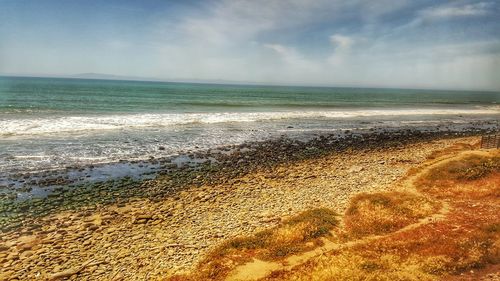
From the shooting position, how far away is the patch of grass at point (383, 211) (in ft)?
35.6

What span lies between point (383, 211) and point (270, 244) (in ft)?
17.4

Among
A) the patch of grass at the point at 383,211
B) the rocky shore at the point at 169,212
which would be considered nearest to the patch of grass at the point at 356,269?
the patch of grass at the point at 383,211

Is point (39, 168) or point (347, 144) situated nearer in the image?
point (39, 168)

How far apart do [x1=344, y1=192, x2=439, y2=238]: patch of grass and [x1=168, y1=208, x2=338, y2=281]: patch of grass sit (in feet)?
2.92

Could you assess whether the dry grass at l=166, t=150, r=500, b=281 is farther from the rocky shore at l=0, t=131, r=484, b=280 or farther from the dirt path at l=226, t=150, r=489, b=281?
the rocky shore at l=0, t=131, r=484, b=280

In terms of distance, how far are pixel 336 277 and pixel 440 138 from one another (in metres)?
30.2

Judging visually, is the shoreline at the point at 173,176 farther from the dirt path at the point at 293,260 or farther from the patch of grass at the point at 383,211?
the patch of grass at the point at 383,211

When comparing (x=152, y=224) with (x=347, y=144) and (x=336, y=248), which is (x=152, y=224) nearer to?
(x=336, y=248)

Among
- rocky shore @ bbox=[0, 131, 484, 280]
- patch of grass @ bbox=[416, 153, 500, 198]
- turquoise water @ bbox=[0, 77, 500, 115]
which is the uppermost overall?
turquoise water @ bbox=[0, 77, 500, 115]

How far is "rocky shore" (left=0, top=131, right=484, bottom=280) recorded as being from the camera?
28.8 feet

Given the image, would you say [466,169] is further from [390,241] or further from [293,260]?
[293,260]

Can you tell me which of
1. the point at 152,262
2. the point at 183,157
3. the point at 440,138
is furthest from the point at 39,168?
the point at 440,138

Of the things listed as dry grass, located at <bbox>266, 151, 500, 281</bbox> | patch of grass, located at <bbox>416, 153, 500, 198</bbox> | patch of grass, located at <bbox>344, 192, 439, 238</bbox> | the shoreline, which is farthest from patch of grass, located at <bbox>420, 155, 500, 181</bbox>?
the shoreline

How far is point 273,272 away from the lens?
27.1ft
